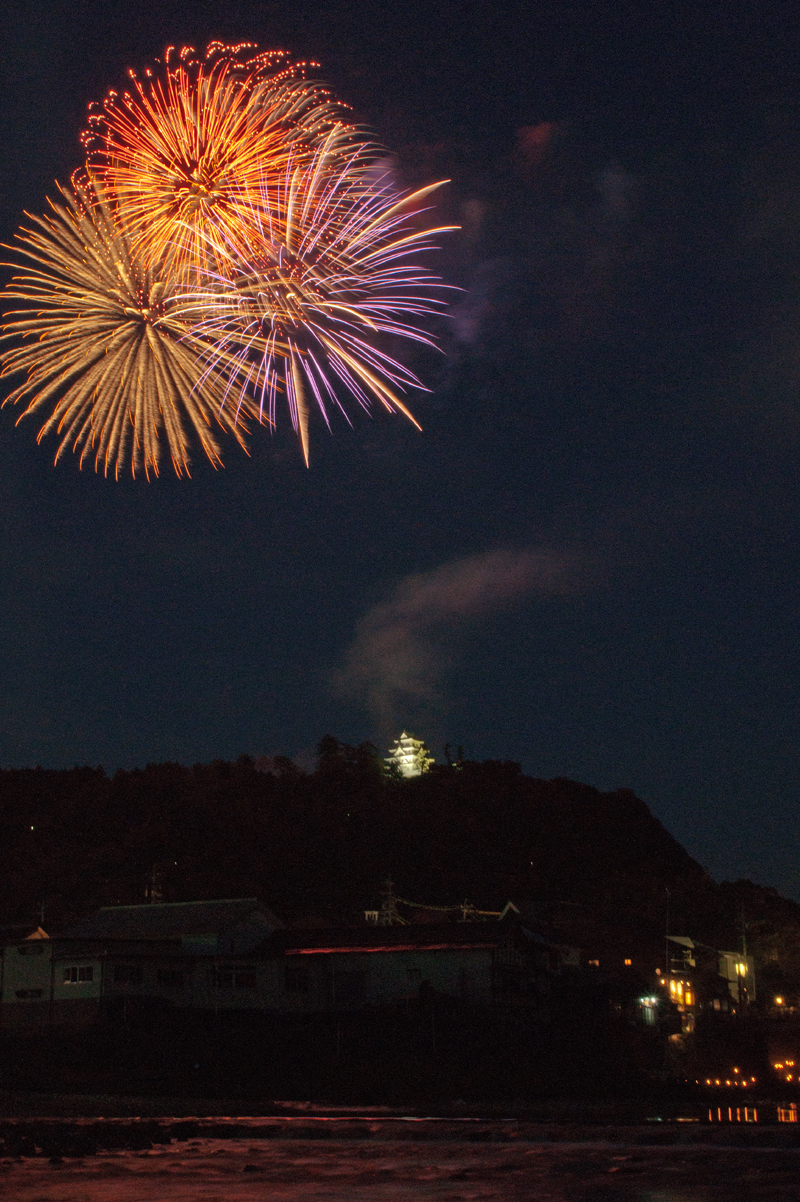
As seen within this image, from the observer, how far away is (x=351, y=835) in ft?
274

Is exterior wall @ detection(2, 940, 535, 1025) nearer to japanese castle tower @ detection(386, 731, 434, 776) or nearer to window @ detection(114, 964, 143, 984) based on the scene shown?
window @ detection(114, 964, 143, 984)

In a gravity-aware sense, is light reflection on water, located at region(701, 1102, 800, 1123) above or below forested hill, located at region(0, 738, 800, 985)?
below

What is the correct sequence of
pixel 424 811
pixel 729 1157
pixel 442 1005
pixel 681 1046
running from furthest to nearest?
pixel 424 811 → pixel 681 1046 → pixel 442 1005 → pixel 729 1157

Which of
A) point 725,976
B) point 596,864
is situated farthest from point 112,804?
point 725,976

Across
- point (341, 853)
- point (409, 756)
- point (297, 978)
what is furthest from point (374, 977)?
point (409, 756)

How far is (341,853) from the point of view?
80438mm

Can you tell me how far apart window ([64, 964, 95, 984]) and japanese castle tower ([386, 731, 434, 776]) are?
104 metres

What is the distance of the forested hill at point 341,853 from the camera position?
235 feet

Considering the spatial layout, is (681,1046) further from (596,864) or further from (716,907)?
(596,864)

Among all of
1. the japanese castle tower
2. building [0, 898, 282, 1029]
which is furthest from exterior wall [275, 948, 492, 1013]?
the japanese castle tower

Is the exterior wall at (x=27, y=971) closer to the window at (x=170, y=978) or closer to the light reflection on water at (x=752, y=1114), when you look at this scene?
the window at (x=170, y=978)

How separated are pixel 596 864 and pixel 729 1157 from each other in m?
71.4

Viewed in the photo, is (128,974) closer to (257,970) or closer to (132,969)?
(132,969)

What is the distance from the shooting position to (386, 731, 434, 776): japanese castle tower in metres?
151
